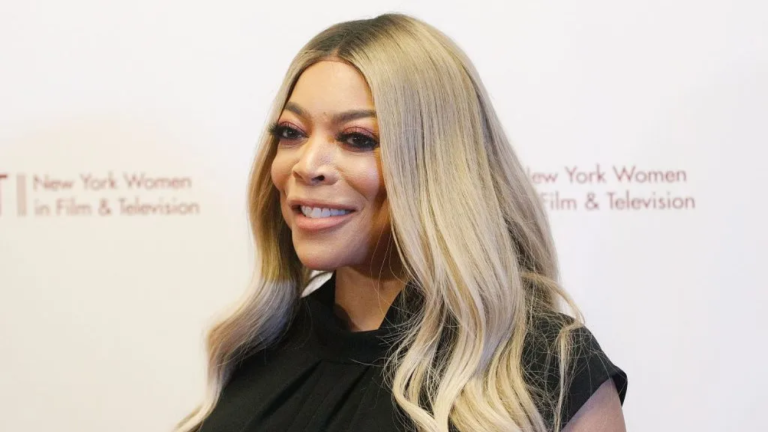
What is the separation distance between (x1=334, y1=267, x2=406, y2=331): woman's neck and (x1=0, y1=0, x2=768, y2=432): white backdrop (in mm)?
363

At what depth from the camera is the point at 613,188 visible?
1.45m

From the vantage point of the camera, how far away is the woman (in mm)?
978

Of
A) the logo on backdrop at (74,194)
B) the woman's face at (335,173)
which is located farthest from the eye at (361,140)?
the logo on backdrop at (74,194)

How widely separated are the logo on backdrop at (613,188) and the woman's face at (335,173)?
1.58 feet

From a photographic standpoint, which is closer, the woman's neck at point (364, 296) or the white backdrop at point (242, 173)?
the woman's neck at point (364, 296)

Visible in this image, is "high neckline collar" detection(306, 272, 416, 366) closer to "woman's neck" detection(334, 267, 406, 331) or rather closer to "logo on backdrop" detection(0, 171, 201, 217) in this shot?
"woman's neck" detection(334, 267, 406, 331)

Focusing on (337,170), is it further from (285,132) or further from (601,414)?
(601,414)

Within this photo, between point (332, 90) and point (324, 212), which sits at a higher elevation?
point (332, 90)

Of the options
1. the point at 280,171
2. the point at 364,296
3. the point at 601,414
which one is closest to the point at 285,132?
the point at 280,171

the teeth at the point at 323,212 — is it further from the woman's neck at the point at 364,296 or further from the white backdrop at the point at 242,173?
the white backdrop at the point at 242,173

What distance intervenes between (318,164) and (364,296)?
0.73ft

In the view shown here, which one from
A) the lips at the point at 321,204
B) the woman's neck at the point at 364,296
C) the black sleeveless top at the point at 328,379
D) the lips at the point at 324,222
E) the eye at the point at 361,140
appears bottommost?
the black sleeveless top at the point at 328,379

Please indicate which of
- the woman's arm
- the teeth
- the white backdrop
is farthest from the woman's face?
the white backdrop

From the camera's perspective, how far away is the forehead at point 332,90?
1.05 m
